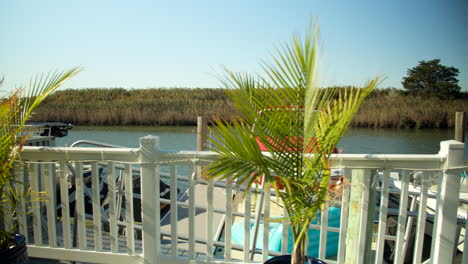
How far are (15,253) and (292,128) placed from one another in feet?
6.42

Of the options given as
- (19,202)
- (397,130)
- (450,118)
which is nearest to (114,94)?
(397,130)

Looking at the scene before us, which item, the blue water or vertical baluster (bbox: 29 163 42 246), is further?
the blue water

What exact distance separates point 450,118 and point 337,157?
17.0 metres

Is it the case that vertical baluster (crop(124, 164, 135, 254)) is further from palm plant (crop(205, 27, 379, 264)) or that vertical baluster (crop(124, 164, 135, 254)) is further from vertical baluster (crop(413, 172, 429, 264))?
vertical baluster (crop(413, 172, 429, 264))

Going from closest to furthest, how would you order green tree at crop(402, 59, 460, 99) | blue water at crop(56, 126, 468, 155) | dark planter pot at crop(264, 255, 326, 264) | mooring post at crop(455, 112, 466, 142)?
dark planter pot at crop(264, 255, 326, 264) → mooring post at crop(455, 112, 466, 142) → blue water at crop(56, 126, 468, 155) → green tree at crop(402, 59, 460, 99)

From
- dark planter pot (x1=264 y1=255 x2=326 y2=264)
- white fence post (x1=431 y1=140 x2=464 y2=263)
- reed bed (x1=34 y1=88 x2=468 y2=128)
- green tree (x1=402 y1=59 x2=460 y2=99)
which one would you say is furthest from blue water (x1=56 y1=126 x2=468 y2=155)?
green tree (x1=402 y1=59 x2=460 y2=99)

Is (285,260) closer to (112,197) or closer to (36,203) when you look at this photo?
(112,197)

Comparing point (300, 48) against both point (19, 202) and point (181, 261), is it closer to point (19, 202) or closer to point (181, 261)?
point (181, 261)

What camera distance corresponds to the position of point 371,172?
193 cm

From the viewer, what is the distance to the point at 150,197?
206cm

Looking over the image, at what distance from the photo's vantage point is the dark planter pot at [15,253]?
1.94 metres

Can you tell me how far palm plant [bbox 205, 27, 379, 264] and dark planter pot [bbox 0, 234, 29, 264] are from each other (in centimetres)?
146

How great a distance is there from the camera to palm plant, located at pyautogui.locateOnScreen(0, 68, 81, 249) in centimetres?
196

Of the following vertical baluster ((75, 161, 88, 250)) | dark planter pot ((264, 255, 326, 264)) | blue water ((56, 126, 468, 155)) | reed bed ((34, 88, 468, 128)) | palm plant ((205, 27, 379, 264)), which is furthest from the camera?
reed bed ((34, 88, 468, 128))
